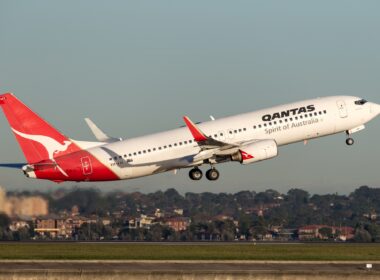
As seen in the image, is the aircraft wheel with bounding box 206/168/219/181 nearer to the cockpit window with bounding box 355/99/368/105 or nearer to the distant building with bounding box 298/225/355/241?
the cockpit window with bounding box 355/99/368/105

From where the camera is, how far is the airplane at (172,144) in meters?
94.4

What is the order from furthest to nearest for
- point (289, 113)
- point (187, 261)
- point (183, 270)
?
point (289, 113) → point (187, 261) → point (183, 270)

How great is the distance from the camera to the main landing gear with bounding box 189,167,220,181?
9831 centimetres

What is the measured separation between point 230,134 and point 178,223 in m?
52.4

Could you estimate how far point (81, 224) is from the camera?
4606 inches

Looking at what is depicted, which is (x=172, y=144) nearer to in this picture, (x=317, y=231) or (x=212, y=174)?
(x=212, y=174)

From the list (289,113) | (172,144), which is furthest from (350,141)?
(172,144)

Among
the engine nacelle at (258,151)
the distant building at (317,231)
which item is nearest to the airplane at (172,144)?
the engine nacelle at (258,151)

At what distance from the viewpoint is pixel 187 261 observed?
244 feet

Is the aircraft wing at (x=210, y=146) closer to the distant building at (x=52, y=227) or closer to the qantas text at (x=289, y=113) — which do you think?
the qantas text at (x=289, y=113)

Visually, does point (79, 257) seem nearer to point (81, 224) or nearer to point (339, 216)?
point (81, 224)

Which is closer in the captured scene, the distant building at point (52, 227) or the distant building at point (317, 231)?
the distant building at point (52, 227)

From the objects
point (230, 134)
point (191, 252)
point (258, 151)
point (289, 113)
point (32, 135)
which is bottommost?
point (191, 252)

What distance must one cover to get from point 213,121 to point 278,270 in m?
34.0
